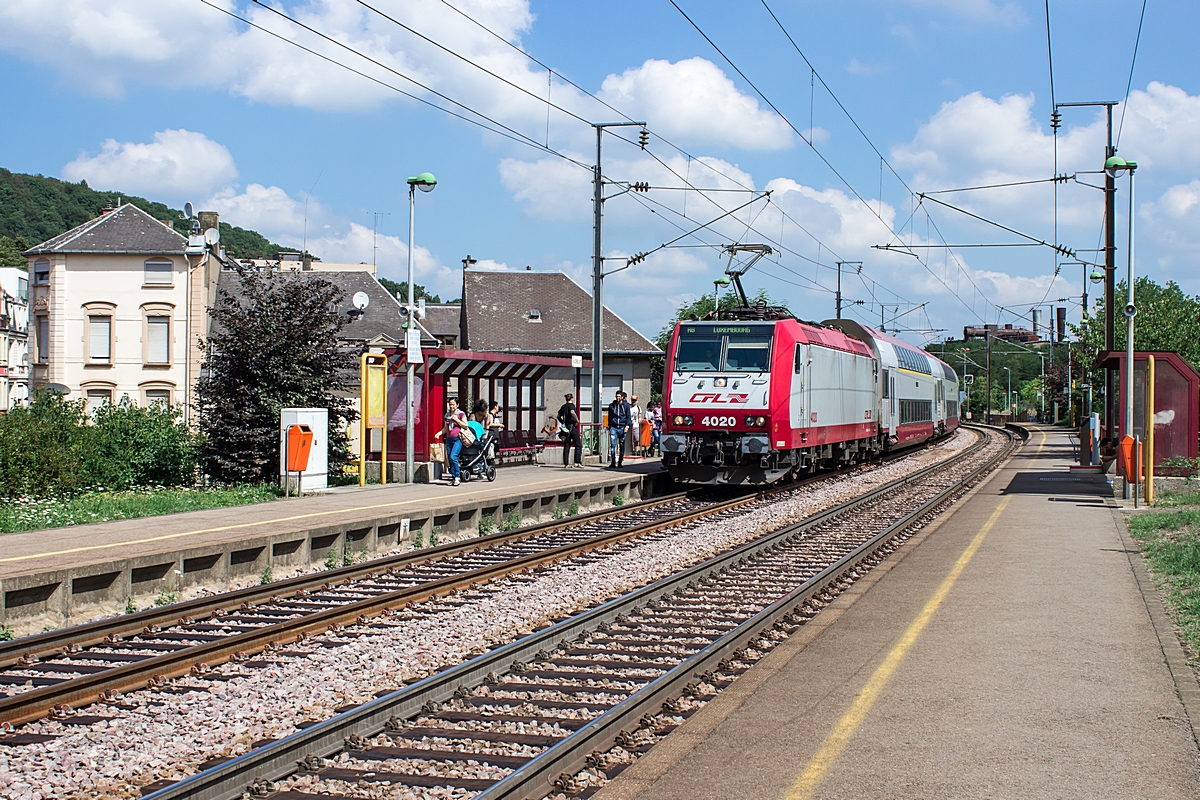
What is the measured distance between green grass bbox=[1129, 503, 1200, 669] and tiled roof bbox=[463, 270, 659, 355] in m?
34.8

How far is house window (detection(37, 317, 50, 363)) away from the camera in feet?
153

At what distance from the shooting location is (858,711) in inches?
258

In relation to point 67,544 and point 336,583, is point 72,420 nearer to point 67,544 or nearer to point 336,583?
point 67,544

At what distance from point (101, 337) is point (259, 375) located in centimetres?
2894

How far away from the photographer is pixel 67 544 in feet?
40.1

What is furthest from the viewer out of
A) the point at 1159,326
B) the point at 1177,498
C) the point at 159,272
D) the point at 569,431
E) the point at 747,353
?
the point at 159,272

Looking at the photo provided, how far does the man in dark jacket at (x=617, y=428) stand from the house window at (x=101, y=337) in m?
27.2

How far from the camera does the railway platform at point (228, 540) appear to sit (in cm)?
999

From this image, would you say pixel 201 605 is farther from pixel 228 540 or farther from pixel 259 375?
pixel 259 375

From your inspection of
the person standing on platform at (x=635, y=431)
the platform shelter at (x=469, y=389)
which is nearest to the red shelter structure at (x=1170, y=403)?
the platform shelter at (x=469, y=389)

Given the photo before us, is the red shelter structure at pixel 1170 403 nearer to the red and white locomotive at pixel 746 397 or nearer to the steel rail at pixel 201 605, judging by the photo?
the red and white locomotive at pixel 746 397

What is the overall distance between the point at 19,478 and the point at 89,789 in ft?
46.6

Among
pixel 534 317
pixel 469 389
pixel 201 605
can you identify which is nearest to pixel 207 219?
pixel 534 317

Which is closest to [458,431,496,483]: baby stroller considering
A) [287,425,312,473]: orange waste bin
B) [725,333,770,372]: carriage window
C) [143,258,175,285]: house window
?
[287,425,312,473]: orange waste bin
